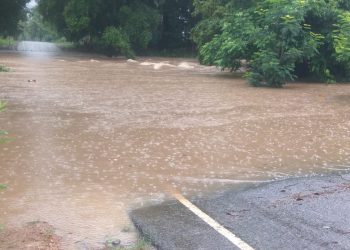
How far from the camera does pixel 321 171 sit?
7.82 metres

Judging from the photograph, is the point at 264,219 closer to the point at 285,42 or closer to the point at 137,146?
the point at 137,146

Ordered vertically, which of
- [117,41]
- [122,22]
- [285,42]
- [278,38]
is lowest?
[117,41]

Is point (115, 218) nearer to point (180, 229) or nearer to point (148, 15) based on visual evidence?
point (180, 229)

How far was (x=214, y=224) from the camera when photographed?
5.14 meters

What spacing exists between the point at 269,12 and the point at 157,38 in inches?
1042

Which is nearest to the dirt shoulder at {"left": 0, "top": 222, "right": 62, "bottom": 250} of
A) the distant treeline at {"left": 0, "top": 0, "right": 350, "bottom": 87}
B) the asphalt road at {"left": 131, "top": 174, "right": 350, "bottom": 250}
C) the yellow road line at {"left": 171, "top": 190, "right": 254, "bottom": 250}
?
the asphalt road at {"left": 131, "top": 174, "right": 350, "bottom": 250}

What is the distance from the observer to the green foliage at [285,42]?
63.4 ft

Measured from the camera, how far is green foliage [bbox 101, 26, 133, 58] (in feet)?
118

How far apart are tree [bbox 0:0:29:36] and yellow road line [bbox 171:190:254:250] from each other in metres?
39.6

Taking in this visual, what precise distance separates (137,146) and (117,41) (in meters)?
27.4

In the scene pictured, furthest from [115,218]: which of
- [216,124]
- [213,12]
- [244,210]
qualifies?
[213,12]

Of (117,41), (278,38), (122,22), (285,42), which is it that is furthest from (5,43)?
(285,42)

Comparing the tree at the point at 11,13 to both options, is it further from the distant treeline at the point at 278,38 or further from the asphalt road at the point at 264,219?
the asphalt road at the point at 264,219

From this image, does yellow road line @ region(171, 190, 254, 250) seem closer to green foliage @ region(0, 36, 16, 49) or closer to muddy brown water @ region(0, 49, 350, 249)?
muddy brown water @ region(0, 49, 350, 249)
